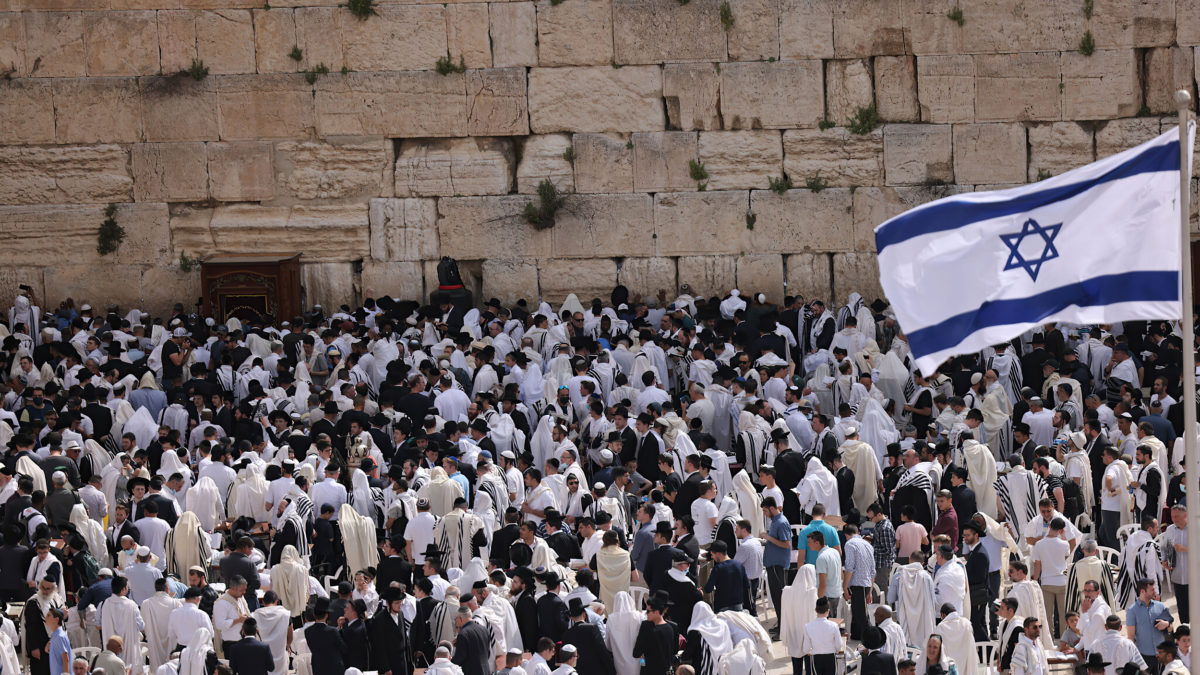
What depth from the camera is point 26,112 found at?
71.4 feet

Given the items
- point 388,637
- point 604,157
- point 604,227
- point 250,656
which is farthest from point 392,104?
point 250,656

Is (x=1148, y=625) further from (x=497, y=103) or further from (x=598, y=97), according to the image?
→ (x=497, y=103)

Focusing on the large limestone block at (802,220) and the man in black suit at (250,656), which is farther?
the large limestone block at (802,220)

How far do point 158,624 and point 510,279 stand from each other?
34.5 ft

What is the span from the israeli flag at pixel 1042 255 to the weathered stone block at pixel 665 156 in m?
14.4

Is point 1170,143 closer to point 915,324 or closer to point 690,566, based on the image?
point 915,324

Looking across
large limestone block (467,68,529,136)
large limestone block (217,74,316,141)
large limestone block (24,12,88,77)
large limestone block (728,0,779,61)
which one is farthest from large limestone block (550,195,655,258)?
large limestone block (24,12,88,77)

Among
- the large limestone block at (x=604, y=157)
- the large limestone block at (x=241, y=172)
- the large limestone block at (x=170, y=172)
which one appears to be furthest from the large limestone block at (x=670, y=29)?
the large limestone block at (x=170, y=172)

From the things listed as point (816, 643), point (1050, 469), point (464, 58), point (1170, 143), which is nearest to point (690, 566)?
point (816, 643)

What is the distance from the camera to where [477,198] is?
21.8 m

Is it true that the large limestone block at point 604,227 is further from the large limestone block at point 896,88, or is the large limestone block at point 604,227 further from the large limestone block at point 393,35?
the large limestone block at point 896,88

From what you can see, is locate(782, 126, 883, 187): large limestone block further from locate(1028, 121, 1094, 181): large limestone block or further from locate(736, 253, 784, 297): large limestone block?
locate(1028, 121, 1094, 181): large limestone block

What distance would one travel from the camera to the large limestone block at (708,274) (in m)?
21.8

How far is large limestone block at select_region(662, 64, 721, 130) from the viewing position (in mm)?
21469
